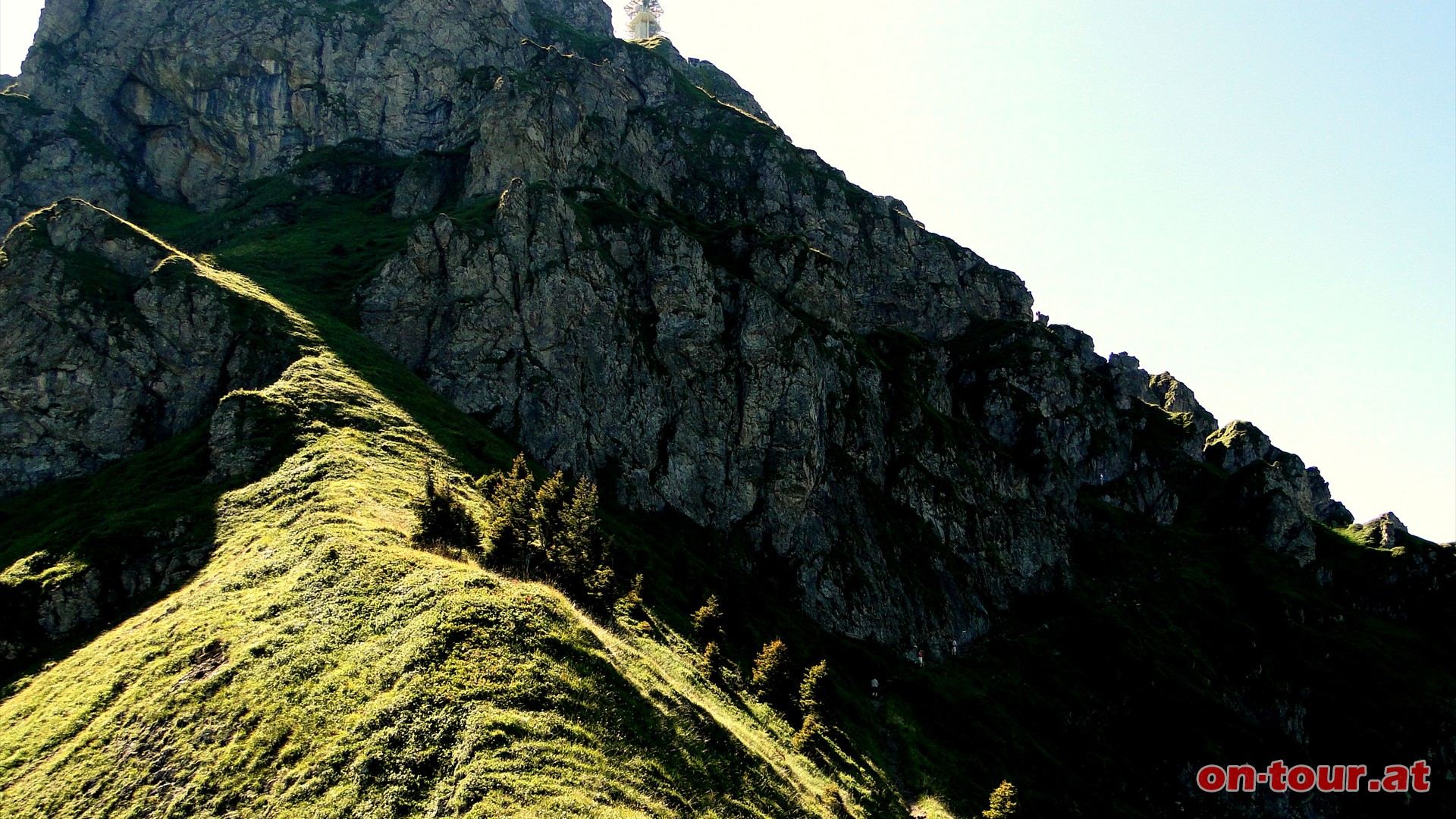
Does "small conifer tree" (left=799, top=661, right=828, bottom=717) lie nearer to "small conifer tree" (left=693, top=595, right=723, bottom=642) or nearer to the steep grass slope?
"small conifer tree" (left=693, top=595, right=723, bottom=642)

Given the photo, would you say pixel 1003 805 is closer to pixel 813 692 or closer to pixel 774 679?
pixel 813 692

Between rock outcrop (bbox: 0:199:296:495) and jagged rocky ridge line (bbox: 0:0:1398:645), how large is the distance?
1.42 m

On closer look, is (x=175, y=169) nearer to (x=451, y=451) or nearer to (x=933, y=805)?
(x=451, y=451)

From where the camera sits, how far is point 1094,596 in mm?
144000

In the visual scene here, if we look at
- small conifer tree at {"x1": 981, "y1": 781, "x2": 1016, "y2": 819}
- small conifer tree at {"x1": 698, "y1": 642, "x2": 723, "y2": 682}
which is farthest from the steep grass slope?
small conifer tree at {"x1": 981, "y1": 781, "x2": 1016, "y2": 819}

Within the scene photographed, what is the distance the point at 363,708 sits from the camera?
113 feet

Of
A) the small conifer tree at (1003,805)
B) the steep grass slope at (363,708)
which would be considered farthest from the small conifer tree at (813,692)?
the small conifer tree at (1003,805)

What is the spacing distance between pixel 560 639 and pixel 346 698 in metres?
10.7

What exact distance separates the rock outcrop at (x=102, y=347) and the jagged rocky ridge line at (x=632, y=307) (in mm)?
1420

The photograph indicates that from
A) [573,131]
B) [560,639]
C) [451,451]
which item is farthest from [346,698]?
[573,131]

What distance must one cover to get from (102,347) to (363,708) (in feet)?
268

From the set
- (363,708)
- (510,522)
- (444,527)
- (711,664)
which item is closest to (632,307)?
(711,664)

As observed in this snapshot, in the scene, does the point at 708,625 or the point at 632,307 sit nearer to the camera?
the point at 708,625

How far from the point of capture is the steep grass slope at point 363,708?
31516mm
